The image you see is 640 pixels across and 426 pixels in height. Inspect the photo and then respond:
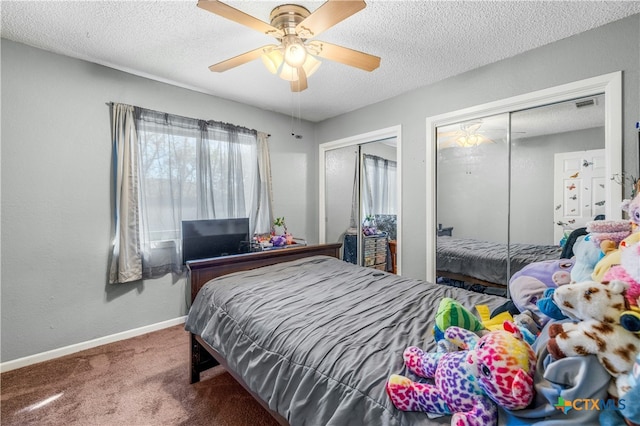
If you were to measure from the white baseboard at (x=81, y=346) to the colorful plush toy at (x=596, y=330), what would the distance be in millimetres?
3249

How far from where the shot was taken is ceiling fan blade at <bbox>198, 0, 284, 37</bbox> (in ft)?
4.52

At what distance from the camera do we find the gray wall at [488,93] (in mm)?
1928

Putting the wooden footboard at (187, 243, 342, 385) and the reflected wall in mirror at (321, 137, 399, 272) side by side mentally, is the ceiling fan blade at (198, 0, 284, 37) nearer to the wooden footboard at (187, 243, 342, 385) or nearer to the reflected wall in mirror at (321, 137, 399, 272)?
the wooden footboard at (187, 243, 342, 385)

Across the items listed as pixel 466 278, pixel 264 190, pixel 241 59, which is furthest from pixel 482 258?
pixel 241 59

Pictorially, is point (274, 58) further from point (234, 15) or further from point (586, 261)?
point (586, 261)

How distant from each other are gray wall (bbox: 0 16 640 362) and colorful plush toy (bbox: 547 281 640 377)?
193 centimetres

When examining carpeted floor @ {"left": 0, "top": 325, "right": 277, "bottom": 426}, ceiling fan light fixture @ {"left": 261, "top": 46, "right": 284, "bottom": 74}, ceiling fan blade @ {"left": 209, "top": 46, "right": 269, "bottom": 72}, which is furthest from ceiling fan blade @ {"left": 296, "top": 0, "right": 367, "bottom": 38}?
carpeted floor @ {"left": 0, "top": 325, "right": 277, "bottom": 426}

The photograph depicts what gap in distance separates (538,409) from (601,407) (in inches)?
5.1

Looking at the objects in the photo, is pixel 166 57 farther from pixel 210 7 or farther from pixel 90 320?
pixel 90 320

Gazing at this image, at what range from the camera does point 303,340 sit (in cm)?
123

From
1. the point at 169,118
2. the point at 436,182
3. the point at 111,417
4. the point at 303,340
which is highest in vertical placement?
the point at 169,118

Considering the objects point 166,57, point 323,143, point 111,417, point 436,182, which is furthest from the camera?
point 323,143

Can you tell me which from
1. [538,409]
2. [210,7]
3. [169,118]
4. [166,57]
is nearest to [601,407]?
[538,409]

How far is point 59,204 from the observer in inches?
93.5
